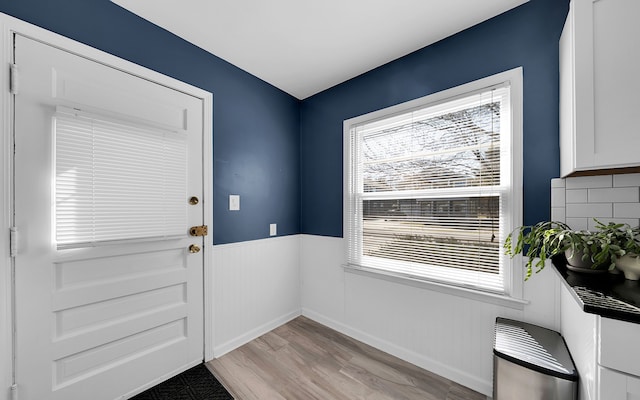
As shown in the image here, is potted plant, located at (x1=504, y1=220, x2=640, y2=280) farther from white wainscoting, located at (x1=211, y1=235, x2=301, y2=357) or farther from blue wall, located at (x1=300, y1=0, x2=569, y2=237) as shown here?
white wainscoting, located at (x1=211, y1=235, x2=301, y2=357)

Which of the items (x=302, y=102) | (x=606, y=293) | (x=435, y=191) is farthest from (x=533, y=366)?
(x=302, y=102)

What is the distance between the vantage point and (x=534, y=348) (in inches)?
51.4

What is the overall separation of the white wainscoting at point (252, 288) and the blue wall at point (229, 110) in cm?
15

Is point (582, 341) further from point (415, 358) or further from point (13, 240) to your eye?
point (13, 240)

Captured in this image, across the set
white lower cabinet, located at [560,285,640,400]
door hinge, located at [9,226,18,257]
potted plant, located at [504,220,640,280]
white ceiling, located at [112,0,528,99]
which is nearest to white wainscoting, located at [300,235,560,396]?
potted plant, located at [504,220,640,280]

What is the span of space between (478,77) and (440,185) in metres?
0.78

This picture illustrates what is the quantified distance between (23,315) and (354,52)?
268 centimetres

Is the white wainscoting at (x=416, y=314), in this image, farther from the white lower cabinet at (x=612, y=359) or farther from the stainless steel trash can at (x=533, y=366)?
the white lower cabinet at (x=612, y=359)

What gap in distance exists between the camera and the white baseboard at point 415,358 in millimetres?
1680

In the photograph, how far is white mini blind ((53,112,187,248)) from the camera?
1396mm

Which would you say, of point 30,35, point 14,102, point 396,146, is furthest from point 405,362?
point 30,35

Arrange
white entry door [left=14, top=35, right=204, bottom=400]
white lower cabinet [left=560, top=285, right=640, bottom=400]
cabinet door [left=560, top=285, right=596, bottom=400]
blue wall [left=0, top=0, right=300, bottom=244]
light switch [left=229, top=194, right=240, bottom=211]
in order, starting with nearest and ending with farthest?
white lower cabinet [left=560, top=285, right=640, bottom=400] < cabinet door [left=560, top=285, right=596, bottom=400] < white entry door [left=14, top=35, right=204, bottom=400] < blue wall [left=0, top=0, right=300, bottom=244] < light switch [left=229, top=194, right=240, bottom=211]

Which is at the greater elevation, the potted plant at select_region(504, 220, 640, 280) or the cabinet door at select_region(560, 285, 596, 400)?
the potted plant at select_region(504, 220, 640, 280)

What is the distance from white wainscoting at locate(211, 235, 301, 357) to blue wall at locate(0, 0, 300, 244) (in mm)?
148
